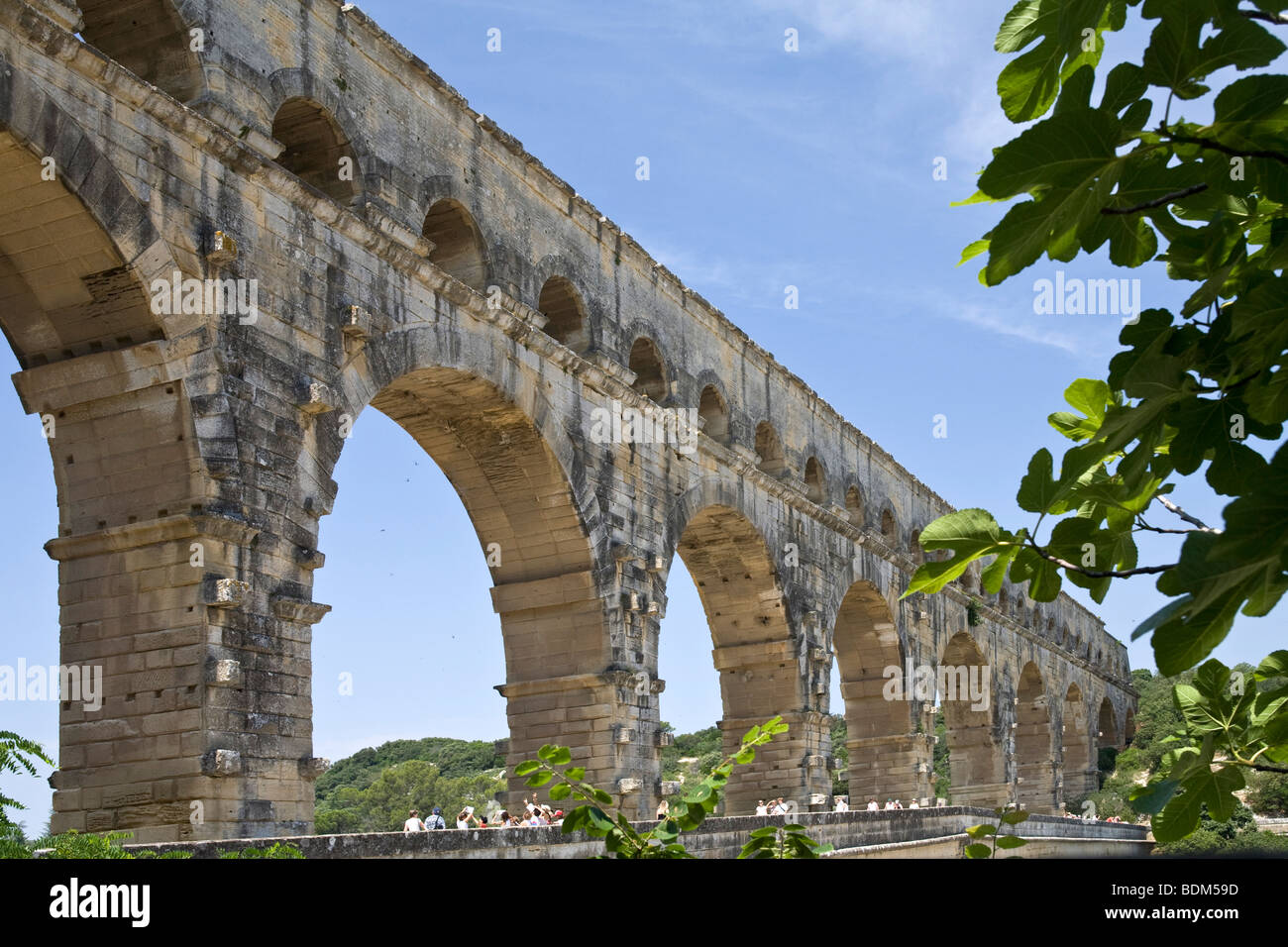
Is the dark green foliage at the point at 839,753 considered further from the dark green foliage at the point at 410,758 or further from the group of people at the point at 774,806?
the group of people at the point at 774,806

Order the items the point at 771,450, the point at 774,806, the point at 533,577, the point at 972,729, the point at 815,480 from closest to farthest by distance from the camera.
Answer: the point at 533,577, the point at 774,806, the point at 771,450, the point at 815,480, the point at 972,729

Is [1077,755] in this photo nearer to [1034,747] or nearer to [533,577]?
[1034,747]

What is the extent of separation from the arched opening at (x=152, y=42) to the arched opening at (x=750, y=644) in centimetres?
1102

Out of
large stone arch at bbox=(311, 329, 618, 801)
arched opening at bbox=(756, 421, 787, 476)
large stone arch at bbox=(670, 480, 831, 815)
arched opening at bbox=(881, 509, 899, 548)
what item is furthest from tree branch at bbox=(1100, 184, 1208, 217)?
arched opening at bbox=(881, 509, 899, 548)

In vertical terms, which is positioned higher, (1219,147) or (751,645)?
(1219,147)

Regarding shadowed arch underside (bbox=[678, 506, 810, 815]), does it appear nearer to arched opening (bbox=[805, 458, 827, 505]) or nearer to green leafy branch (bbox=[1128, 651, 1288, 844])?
arched opening (bbox=[805, 458, 827, 505])

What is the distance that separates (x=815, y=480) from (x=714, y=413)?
410 cm

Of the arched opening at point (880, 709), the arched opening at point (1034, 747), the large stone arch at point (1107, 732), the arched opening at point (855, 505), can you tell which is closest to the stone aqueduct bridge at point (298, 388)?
the arched opening at point (855, 505)

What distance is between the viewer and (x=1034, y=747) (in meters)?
39.2

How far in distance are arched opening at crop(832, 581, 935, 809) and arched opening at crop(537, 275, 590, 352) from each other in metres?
10.6

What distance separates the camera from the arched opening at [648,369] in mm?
18078

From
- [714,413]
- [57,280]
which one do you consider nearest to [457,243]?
[57,280]

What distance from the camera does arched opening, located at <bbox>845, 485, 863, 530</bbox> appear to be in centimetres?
2521
